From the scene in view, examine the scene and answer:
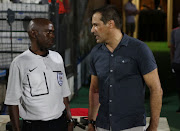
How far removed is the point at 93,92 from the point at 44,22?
24.5 inches

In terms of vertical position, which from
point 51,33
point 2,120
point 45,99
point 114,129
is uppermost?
point 51,33

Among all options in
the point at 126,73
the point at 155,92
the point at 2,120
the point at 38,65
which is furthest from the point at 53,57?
the point at 2,120

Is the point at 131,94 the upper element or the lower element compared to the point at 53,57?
lower

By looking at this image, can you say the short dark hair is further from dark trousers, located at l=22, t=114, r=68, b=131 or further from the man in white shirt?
dark trousers, located at l=22, t=114, r=68, b=131

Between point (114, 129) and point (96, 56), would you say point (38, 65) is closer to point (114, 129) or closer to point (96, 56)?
point (96, 56)

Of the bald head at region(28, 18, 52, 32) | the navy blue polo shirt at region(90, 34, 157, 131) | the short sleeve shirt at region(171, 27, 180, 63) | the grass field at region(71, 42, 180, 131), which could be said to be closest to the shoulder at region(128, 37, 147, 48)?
the navy blue polo shirt at region(90, 34, 157, 131)

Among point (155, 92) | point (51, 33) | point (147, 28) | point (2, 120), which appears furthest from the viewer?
point (147, 28)

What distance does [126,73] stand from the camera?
256 centimetres

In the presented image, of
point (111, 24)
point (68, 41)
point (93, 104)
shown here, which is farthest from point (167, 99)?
point (111, 24)

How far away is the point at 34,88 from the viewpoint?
2.64 meters

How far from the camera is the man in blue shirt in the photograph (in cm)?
255

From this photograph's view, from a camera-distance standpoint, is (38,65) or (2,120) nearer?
(38,65)

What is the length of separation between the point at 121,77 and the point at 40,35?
643mm

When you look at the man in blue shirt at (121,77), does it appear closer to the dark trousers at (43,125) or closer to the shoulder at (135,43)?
the shoulder at (135,43)
